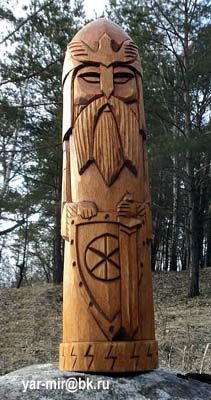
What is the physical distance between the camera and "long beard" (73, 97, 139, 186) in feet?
15.0

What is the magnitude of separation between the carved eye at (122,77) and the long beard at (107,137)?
212mm

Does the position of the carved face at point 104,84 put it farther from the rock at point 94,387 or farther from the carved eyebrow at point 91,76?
the rock at point 94,387

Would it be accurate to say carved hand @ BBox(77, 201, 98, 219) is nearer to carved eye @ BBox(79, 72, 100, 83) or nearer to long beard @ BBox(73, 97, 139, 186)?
long beard @ BBox(73, 97, 139, 186)

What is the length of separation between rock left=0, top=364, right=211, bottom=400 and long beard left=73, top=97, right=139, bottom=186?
1.54 metres

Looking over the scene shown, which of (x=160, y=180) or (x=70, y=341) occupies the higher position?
(x=160, y=180)

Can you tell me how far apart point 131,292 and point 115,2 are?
1431 cm

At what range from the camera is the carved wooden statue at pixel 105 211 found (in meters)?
4.20

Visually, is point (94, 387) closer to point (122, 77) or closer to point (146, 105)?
point (122, 77)

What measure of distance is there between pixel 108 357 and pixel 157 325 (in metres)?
8.00

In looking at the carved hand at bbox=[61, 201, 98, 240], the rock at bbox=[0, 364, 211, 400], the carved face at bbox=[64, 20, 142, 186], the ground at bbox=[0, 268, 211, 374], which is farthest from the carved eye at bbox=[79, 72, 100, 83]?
the ground at bbox=[0, 268, 211, 374]

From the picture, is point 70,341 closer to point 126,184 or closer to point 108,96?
point 126,184

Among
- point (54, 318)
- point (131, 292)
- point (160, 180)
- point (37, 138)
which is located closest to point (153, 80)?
point (160, 180)

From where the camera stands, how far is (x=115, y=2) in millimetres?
16875

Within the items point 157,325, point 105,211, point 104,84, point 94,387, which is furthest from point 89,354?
point 157,325
